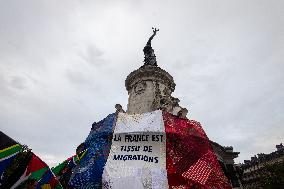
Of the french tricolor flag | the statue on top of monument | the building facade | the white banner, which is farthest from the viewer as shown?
the building facade

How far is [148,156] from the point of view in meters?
13.7

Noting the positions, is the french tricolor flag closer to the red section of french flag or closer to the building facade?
the red section of french flag

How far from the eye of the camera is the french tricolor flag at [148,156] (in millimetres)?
12602

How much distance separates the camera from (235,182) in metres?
21.3

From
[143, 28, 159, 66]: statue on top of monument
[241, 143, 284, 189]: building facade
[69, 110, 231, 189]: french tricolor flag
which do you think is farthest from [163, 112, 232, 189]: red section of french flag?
[241, 143, 284, 189]: building facade

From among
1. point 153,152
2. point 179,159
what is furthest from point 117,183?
point 179,159

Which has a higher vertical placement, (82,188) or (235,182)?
(235,182)

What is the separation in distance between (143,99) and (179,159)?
8.75m

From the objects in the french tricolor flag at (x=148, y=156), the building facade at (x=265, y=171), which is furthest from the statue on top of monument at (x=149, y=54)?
the building facade at (x=265, y=171)

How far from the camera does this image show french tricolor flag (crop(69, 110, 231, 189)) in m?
12.6

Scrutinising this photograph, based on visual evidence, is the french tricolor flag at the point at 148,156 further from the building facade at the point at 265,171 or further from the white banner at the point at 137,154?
the building facade at the point at 265,171

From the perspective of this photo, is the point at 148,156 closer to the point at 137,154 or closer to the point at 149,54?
the point at 137,154

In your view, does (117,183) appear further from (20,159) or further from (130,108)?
Result: (130,108)

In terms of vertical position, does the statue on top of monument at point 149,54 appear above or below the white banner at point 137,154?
above
